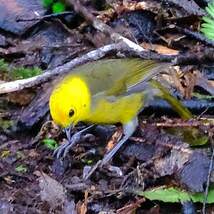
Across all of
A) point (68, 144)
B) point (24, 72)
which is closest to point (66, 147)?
point (68, 144)

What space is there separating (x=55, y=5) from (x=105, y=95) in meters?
1.85

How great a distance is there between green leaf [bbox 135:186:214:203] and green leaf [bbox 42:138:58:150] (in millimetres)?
868

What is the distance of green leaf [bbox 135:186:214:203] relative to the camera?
14.4 feet

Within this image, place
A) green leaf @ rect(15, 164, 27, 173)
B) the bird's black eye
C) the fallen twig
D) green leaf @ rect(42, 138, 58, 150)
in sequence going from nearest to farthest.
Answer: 1. the bird's black eye
2. green leaf @ rect(15, 164, 27, 173)
3. green leaf @ rect(42, 138, 58, 150)
4. the fallen twig

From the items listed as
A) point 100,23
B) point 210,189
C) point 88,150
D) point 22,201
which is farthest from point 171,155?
point 100,23

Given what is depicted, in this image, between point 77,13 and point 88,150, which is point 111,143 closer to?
point 88,150

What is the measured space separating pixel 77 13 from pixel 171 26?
2.90 ft

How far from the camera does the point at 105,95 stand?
201 inches

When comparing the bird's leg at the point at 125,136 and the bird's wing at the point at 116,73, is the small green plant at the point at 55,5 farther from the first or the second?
the bird's leg at the point at 125,136

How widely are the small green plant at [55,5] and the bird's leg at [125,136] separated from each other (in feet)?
6.16

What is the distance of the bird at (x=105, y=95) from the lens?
4723 mm

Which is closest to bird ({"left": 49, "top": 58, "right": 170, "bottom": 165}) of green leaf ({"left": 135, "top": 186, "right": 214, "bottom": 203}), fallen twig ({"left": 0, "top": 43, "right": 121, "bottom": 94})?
fallen twig ({"left": 0, "top": 43, "right": 121, "bottom": 94})

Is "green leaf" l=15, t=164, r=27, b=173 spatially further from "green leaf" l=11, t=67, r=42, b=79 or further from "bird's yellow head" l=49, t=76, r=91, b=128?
"green leaf" l=11, t=67, r=42, b=79

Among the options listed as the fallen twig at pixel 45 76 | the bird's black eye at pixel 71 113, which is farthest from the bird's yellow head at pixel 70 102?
the fallen twig at pixel 45 76
